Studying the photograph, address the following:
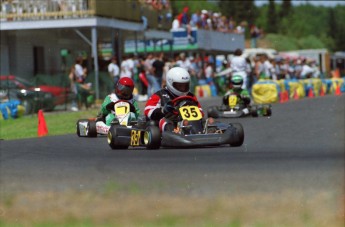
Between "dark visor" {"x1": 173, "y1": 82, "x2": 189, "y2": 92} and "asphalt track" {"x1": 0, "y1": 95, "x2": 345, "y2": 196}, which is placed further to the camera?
"dark visor" {"x1": 173, "y1": 82, "x2": 189, "y2": 92}

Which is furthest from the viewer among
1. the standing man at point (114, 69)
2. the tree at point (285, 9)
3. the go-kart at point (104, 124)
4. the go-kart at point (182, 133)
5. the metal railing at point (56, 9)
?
the tree at point (285, 9)

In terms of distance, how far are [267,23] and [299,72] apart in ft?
306

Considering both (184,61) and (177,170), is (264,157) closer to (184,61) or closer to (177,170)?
(177,170)

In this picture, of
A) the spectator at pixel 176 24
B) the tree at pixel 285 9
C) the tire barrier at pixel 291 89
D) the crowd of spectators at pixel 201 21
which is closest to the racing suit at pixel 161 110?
the tire barrier at pixel 291 89

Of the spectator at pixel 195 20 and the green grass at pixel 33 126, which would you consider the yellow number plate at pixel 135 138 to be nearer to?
the green grass at pixel 33 126

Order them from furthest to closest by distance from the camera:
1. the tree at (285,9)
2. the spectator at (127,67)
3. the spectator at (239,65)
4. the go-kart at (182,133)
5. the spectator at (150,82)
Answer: the tree at (285,9) → the spectator at (150,82) → the spectator at (127,67) → the spectator at (239,65) → the go-kart at (182,133)

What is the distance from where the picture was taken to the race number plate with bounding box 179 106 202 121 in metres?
12.0

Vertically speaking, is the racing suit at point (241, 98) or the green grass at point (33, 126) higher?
the racing suit at point (241, 98)

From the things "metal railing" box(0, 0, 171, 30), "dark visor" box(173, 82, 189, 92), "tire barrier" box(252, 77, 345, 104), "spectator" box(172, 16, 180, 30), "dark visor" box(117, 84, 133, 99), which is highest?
"metal railing" box(0, 0, 171, 30)

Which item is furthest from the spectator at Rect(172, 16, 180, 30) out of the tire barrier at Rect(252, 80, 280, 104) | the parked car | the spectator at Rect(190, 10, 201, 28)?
the parked car

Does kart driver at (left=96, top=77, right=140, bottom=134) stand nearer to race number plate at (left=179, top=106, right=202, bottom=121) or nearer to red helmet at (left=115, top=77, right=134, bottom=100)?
red helmet at (left=115, top=77, right=134, bottom=100)

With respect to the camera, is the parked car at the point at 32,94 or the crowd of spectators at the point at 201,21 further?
the crowd of spectators at the point at 201,21

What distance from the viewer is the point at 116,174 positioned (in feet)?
30.1

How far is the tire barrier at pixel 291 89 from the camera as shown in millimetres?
27625
